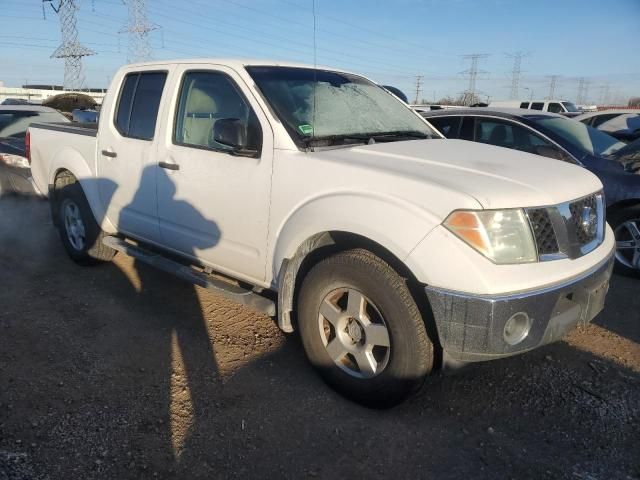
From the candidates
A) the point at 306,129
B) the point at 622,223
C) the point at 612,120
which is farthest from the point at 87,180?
the point at 612,120

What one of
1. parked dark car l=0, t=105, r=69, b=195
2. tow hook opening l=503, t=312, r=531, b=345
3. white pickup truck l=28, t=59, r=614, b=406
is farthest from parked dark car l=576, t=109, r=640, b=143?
parked dark car l=0, t=105, r=69, b=195

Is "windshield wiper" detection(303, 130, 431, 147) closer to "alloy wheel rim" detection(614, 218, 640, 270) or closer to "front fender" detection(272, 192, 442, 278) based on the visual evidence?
"front fender" detection(272, 192, 442, 278)

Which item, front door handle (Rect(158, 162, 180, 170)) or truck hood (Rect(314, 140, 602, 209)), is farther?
front door handle (Rect(158, 162, 180, 170))

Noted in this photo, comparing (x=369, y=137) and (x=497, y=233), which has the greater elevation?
(x=369, y=137)

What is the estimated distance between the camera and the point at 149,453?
2.54 m

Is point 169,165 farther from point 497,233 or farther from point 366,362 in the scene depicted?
point 497,233

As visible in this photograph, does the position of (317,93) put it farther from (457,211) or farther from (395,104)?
(457,211)

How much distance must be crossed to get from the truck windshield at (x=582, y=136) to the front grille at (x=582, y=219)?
2926mm

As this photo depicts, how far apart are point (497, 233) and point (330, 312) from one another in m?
1.04

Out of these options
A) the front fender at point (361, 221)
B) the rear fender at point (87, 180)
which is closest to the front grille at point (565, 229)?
the front fender at point (361, 221)

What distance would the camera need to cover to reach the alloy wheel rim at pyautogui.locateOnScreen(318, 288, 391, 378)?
2.76 m

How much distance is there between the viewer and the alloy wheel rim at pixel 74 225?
509 centimetres

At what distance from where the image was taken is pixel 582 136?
5801mm

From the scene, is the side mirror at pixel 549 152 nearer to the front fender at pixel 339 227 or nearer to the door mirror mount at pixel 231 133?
the front fender at pixel 339 227
